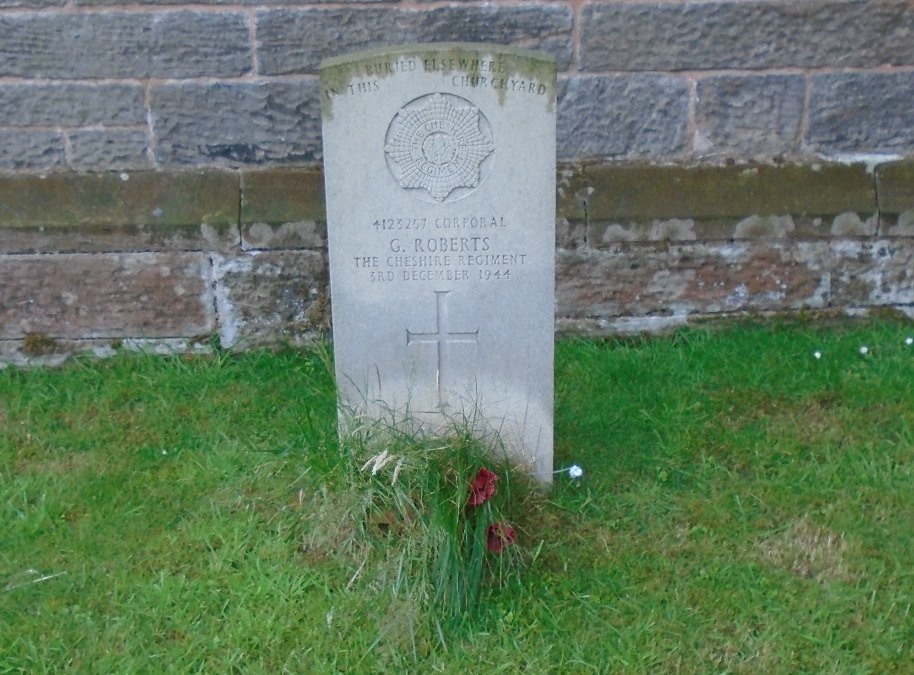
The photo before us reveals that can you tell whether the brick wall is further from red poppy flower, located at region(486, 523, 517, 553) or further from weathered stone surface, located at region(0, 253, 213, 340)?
red poppy flower, located at region(486, 523, 517, 553)

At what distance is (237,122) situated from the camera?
164 inches

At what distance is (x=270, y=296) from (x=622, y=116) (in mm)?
1843

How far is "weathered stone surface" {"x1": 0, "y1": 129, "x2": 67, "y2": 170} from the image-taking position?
417 centimetres

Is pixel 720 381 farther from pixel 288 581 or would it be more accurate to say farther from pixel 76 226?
pixel 76 226

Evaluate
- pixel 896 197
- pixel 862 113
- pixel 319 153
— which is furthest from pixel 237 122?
pixel 896 197

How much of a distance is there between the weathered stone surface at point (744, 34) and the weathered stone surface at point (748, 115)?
0.26 feet

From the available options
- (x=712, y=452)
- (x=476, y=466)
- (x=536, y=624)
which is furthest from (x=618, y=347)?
(x=536, y=624)

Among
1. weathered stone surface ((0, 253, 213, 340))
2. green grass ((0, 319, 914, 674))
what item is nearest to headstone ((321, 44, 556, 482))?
green grass ((0, 319, 914, 674))

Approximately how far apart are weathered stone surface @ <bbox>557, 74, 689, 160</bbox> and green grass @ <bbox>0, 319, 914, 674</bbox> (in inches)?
39.4

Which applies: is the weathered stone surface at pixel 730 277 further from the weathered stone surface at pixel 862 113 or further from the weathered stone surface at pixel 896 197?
the weathered stone surface at pixel 862 113

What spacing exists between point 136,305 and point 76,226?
0.44 meters

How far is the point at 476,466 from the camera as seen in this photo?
291 cm

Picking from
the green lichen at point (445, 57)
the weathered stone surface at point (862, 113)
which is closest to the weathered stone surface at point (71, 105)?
the green lichen at point (445, 57)

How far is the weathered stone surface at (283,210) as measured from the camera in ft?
13.6
